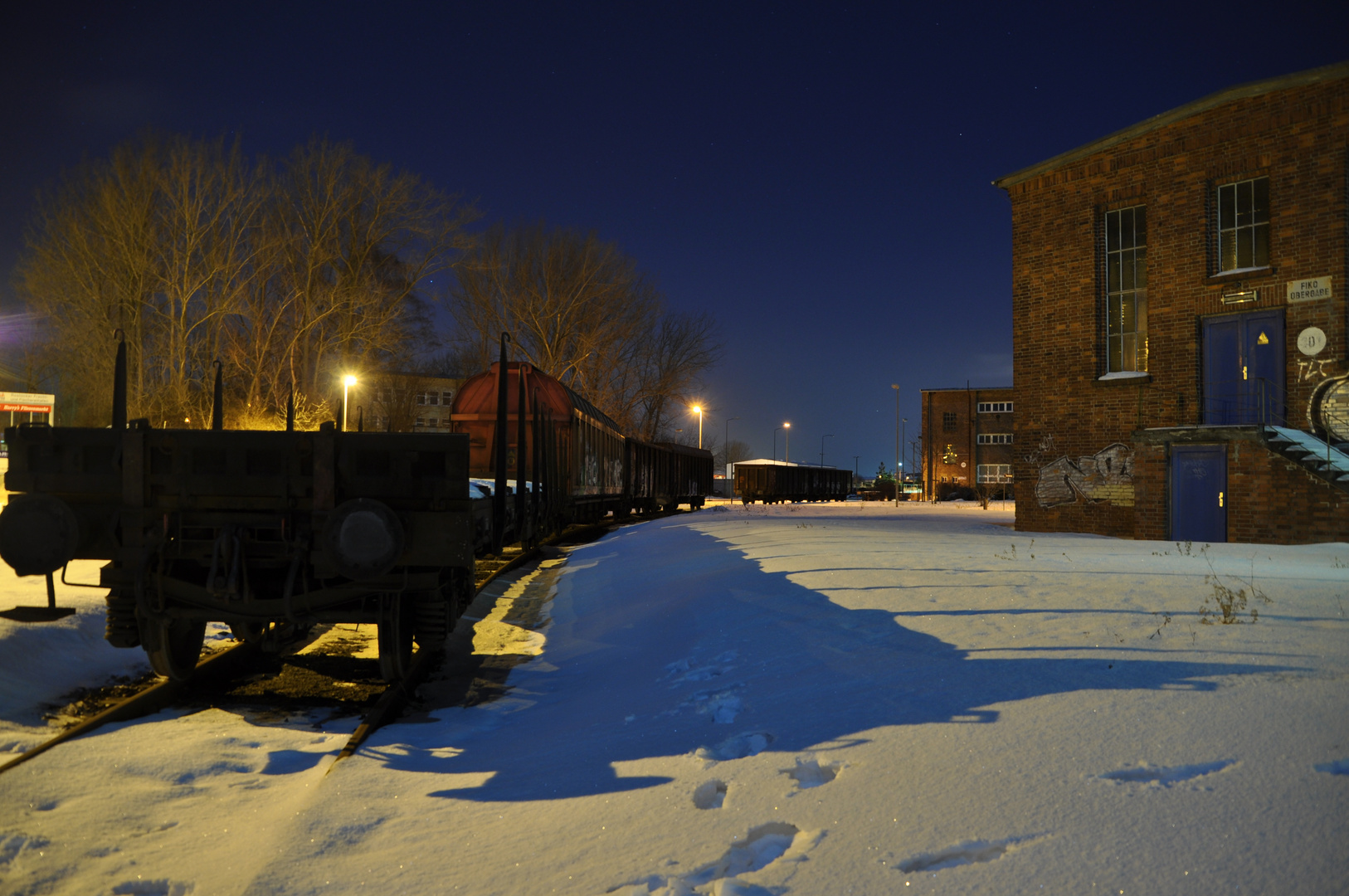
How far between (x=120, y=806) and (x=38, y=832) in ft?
1.08

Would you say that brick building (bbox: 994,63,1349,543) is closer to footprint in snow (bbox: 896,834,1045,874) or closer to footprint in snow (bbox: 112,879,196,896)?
footprint in snow (bbox: 896,834,1045,874)

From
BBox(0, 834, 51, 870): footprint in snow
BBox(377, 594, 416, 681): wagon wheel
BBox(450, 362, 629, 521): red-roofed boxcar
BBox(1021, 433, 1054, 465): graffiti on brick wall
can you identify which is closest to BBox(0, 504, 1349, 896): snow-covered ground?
BBox(0, 834, 51, 870): footprint in snow

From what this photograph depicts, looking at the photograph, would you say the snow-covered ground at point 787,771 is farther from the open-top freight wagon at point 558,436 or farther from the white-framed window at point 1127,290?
the white-framed window at point 1127,290

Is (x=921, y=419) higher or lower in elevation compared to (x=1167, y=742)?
higher

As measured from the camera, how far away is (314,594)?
5.40 metres

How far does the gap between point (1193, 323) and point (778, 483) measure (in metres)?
34.3

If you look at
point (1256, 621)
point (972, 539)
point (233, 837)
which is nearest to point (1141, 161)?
point (972, 539)

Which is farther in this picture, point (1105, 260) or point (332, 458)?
point (1105, 260)

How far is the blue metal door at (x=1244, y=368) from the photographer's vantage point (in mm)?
15664

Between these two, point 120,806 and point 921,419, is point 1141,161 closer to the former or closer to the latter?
point 120,806

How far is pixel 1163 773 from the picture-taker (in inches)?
127

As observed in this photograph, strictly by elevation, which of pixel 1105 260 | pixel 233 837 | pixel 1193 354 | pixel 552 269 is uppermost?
pixel 552 269

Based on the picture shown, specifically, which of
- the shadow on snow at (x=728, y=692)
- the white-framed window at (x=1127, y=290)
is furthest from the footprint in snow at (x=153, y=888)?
the white-framed window at (x=1127, y=290)

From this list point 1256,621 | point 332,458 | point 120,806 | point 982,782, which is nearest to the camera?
point 982,782
